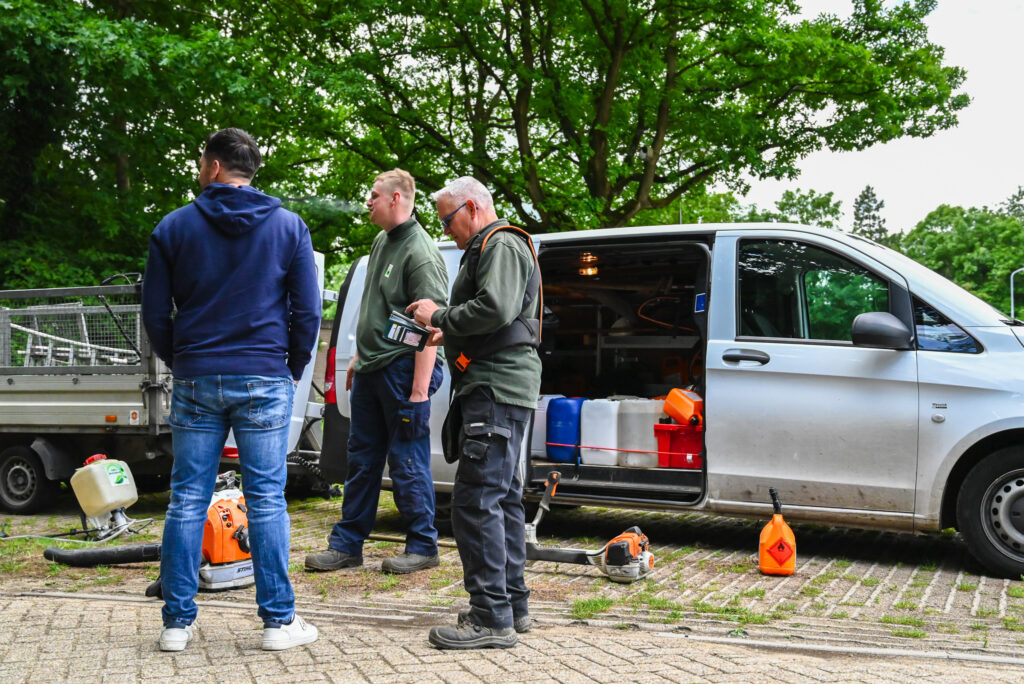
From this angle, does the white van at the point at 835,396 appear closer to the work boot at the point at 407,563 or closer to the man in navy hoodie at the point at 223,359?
the work boot at the point at 407,563

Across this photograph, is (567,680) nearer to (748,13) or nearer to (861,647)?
(861,647)

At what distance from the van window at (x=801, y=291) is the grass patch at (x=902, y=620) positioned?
69.7 inches

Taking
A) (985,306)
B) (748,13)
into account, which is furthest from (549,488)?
(748,13)

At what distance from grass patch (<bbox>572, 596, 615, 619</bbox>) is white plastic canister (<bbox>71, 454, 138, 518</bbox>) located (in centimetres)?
352

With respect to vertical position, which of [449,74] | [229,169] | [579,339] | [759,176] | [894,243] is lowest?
[579,339]

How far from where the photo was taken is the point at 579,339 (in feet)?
27.2

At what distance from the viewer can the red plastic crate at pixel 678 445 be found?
20.9 feet

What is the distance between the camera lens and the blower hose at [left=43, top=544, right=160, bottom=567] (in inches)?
221

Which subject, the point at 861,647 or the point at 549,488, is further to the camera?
the point at 549,488

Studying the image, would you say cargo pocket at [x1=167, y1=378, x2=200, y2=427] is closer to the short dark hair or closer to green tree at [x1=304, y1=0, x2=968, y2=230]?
the short dark hair

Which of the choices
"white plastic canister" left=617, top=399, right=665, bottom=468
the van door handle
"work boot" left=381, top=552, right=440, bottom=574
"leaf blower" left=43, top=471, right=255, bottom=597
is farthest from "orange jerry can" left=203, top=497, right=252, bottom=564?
the van door handle

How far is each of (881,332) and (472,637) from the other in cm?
303

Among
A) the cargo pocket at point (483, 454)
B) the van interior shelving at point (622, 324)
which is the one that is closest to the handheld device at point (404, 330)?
the cargo pocket at point (483, 454)

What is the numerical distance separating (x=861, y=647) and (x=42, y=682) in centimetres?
304
